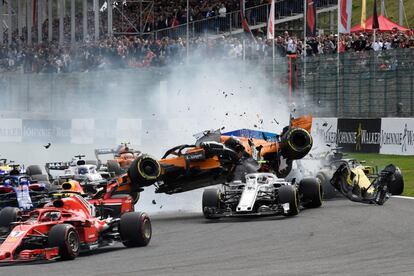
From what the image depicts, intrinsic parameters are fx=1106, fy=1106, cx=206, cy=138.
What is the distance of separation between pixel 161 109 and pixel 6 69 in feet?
46.9

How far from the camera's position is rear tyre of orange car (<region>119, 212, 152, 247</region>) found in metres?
16.3

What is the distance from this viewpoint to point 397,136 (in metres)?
32.7

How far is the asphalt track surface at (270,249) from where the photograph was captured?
1355cm

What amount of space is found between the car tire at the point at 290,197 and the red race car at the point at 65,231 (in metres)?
3.89

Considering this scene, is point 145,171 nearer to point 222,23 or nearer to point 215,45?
point 215,45

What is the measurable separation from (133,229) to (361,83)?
721 inches

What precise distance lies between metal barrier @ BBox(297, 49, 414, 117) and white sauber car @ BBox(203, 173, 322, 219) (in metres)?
11.9

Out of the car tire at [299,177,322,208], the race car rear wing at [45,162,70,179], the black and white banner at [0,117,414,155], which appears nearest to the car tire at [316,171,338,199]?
the car tire at [299,177,322,208]

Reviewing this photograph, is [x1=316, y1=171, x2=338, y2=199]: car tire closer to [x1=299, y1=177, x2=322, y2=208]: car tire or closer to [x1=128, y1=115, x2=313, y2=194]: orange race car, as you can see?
[x1=128, y1=115, x2=313, y2=194]: orange race car

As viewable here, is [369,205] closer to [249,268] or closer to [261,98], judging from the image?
[249,268]

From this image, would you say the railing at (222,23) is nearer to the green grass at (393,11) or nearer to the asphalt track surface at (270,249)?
the green grass at (393,11)

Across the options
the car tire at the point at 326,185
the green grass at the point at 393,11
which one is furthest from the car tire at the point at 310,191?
the green grass at the point at 393,11

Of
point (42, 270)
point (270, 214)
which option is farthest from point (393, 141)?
point (42, 270)

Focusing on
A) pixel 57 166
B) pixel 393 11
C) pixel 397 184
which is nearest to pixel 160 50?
pixel 57 166
